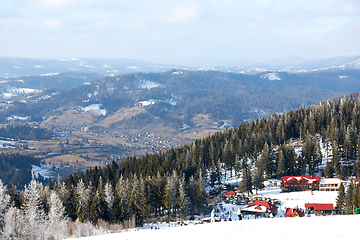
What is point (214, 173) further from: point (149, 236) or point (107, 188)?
point (149, 236)

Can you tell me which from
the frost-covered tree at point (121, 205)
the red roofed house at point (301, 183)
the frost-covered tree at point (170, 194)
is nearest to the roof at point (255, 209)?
the frost-covered tree at point (170, 194)

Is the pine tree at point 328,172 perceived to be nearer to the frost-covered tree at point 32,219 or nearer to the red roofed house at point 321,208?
the red roofed house at point 321,208

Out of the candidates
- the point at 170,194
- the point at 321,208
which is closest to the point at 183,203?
the point at 170,194

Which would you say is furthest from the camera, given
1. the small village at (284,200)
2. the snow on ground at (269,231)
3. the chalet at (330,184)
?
the chalet at (330,184)

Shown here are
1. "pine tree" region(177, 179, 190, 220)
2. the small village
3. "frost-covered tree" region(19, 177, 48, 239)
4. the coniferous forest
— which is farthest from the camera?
"pine tree" region(177, 179, 190, 220)

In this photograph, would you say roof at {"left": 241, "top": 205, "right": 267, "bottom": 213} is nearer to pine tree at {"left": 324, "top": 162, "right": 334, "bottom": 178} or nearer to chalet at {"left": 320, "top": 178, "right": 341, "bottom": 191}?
chalet at {"left": 320, "top": 178, "right": 341, "bottom": 191}

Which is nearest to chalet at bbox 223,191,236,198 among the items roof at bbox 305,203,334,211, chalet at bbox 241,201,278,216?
chalet at bbox 241,201,278,216

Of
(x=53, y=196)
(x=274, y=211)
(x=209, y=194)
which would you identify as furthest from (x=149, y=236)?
(x=209, y=194)
